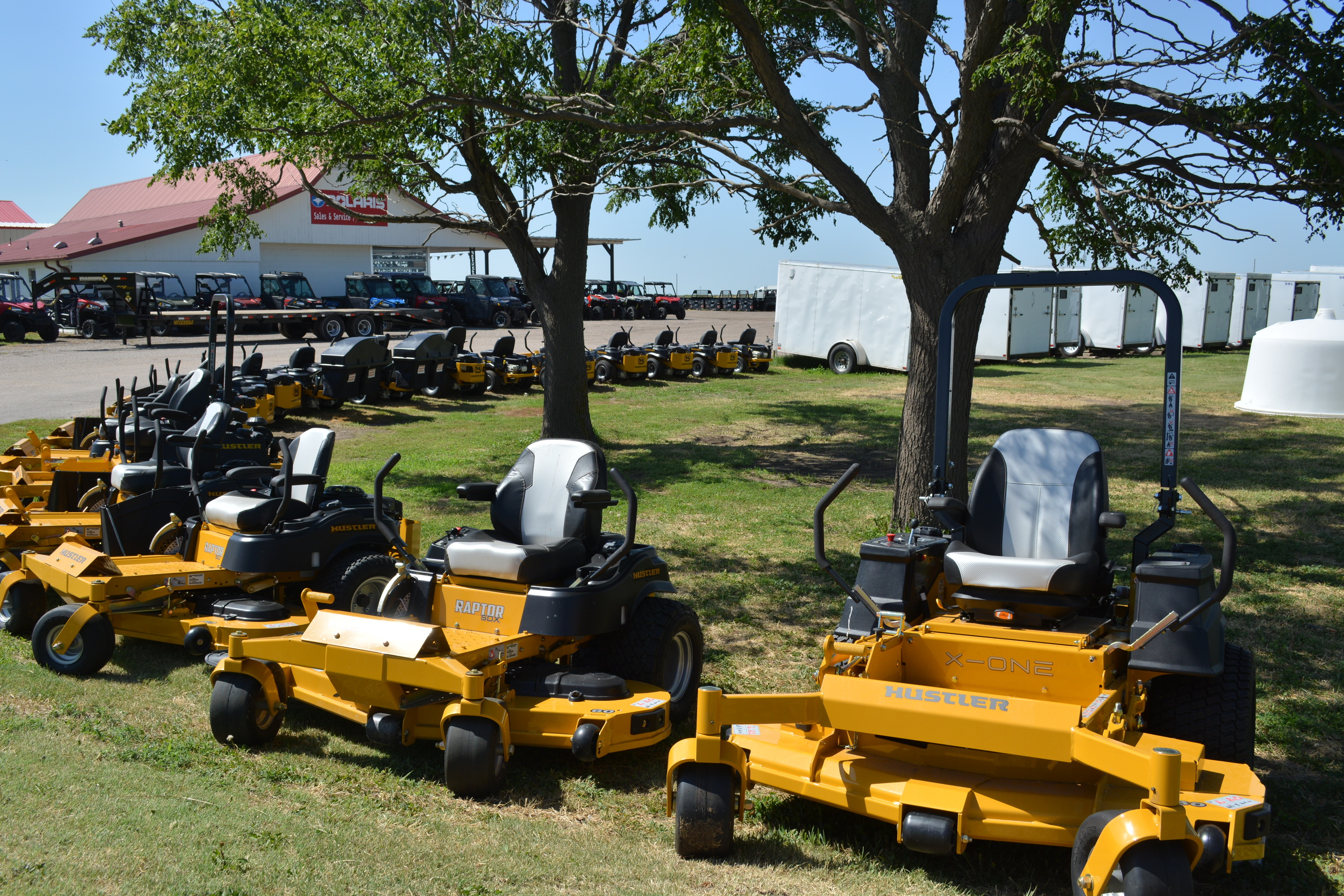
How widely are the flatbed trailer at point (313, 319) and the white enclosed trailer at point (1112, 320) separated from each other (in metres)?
20.5

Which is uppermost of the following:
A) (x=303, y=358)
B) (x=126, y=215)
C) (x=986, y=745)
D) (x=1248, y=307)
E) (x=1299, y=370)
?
(x=126, y=215)

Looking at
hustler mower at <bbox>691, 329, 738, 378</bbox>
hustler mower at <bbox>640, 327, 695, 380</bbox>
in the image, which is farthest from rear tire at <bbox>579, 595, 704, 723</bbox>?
hustler mower at <bbox>691, 329, 738, 378</bbox>

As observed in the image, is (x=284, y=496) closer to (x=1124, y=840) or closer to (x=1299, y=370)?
(x=1124, y=840)

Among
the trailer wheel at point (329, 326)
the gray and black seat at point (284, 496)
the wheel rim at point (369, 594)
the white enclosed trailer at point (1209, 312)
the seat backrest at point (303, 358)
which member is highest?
the white enclosed trailer at point (1209, 312)

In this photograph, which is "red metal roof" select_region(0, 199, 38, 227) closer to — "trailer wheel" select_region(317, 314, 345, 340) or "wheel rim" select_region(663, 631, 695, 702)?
"trailer wheel" select_region(317, 314, 345, 340)

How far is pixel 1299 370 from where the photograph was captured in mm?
16766

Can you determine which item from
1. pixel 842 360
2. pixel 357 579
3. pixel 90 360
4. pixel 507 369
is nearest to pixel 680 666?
pixel 357 579

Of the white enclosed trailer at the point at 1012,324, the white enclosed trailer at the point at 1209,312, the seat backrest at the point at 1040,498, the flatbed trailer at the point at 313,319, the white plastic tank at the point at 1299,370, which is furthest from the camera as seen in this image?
the white enclosed trailer at the point at 1209,312

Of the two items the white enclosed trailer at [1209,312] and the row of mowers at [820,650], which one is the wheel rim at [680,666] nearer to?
the row of mowers at [820,650]

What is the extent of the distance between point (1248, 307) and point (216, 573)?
36171 mm

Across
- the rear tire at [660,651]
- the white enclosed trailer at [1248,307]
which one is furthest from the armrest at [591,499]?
the white enclosed trailer at [1248,307]

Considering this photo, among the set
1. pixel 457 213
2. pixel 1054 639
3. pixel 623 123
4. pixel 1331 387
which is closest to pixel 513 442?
pixel 457 213

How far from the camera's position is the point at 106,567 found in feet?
19.7

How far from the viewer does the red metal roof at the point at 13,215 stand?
65.8m
